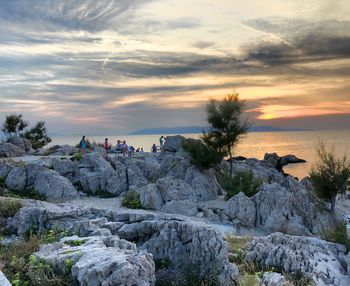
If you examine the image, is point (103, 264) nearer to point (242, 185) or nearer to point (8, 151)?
point (242, 185)

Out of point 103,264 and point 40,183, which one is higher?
point 103,264

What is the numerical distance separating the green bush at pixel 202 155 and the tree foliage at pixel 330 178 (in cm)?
863

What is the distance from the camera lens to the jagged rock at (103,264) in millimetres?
7465

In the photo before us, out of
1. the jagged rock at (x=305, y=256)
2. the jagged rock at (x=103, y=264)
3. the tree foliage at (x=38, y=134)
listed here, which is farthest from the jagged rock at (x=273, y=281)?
the tree foliage at (x=38, y=134)

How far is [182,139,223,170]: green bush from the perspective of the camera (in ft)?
100

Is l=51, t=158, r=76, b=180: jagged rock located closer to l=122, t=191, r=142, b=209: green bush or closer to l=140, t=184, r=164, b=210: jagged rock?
l=122, t=191, r=142, b=209: green bush

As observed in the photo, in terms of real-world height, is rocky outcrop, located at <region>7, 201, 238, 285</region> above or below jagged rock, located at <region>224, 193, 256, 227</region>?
above

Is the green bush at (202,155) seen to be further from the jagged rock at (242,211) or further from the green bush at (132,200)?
the jagged rock at (242,211)

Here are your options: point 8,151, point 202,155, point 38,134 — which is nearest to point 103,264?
point 202,155

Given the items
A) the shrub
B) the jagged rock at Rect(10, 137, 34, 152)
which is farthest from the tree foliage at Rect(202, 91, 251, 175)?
the jagged rock at Rect(10, 137, 34, 152)

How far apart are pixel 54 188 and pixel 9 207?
10.2m

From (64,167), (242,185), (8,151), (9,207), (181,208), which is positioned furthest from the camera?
(8,151)

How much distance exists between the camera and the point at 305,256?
36.9 feet

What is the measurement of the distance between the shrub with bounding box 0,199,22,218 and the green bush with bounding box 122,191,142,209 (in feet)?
28.3
